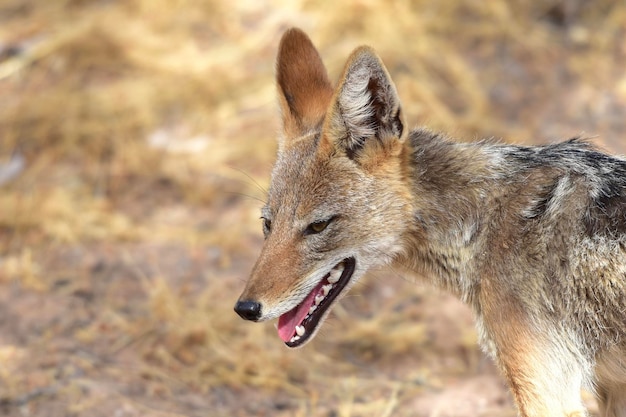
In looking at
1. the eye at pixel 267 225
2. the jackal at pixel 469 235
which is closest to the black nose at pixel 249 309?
the jackal at pixel 469 235

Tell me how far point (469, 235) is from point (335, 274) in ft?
2.12

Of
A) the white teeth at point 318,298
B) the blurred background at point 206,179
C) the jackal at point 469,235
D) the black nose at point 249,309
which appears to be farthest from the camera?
the blurred background at point 206,179

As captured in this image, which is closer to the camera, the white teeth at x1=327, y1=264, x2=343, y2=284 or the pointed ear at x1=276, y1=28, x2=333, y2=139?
the white teeth at x1=327, y1=264, x2=343, y2=284

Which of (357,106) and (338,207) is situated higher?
(357,106)

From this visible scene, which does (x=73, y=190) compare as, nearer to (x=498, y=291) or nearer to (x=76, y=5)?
(x=76, y=5)

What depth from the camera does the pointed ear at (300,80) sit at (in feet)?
14.6

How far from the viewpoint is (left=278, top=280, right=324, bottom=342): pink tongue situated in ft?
13.0

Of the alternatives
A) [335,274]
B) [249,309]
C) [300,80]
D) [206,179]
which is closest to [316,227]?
[335,274]

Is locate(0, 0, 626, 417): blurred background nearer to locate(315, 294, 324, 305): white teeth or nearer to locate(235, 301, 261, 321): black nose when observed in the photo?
locate(315, 294, 324, 305): white teeth

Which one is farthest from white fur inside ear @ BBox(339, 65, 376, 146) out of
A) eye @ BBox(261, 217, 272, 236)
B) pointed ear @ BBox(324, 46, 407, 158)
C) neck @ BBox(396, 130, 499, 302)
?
eye @ BBox(261, 217, 272, 236)

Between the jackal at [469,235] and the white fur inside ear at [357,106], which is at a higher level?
the white fur inside ear at [357,106]

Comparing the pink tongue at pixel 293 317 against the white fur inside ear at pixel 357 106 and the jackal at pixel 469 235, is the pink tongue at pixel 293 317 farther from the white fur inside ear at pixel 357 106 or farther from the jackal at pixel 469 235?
the white fur inside ear at pixel 357 106

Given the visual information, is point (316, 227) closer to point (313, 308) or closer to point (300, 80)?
point (313, 308)

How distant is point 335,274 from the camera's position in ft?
13.1
